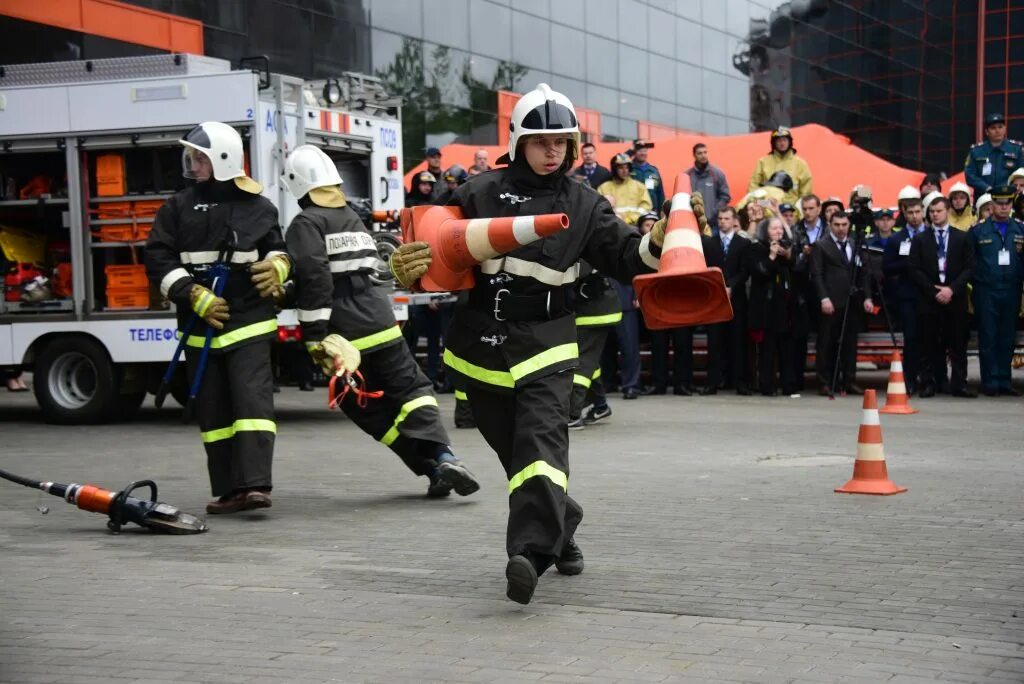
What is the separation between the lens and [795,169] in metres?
18.2

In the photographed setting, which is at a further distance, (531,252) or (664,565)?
(664,565)

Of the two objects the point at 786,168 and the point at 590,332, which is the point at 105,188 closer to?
the point at 590,332

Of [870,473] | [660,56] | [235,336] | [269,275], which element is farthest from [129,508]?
[660,56]

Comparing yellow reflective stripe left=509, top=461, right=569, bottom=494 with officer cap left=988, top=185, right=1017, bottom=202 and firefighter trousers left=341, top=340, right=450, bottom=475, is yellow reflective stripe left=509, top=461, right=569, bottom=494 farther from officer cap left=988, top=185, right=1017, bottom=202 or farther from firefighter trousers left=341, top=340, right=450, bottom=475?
Answer: officer cap left=988, top=185, right=1017, bottom=202

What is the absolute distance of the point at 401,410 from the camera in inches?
351

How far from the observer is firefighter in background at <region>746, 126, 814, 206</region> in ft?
59.5

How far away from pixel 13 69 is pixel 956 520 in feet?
33.9

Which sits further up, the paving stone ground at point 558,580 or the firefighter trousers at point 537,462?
the firefighter trousers at point 537,462

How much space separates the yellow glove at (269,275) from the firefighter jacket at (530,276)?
2.40 meters

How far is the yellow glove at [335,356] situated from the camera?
8.18m

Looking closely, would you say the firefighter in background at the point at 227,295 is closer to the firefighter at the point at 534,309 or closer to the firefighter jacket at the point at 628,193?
the firefighter at the point at 534,309

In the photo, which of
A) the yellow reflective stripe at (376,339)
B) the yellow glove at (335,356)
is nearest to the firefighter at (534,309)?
the yellow glove at (335,356)

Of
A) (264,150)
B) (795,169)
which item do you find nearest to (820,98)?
(795,169)

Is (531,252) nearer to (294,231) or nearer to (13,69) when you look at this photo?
(294,231)
